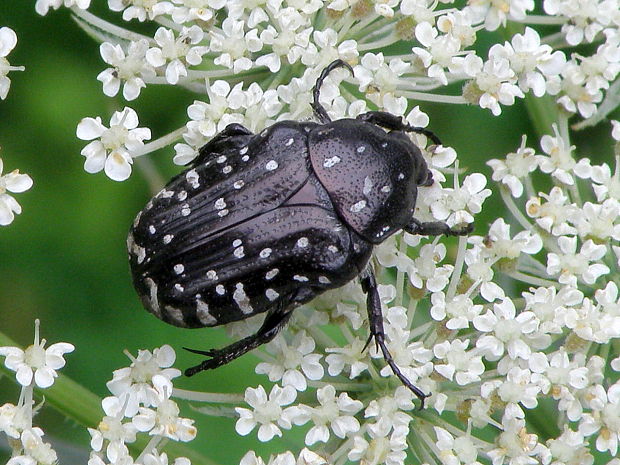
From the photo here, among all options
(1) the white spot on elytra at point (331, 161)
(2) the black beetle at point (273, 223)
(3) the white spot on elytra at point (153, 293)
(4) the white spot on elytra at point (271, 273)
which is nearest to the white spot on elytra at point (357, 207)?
(2) the black beetle at point (273, 223)

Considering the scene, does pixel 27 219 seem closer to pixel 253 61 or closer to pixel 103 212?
pixel 103 212

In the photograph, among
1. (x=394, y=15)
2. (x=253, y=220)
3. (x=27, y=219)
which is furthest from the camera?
(x=27, y=219)

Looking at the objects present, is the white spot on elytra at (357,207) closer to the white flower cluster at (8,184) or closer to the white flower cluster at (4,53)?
the white flower cluster at (8,184)

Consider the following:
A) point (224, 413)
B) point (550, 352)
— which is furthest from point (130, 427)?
point (550, 352)

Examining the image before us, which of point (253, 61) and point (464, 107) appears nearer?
point (253, 61)

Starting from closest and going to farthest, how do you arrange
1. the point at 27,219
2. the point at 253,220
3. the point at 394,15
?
the point at 253,220 < the point at 394,15 < the point at 27,219

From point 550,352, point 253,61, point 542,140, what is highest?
point 253,61

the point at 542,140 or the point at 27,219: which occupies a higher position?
the point at 542,140

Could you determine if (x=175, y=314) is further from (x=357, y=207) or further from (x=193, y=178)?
(x=357, y=207)
